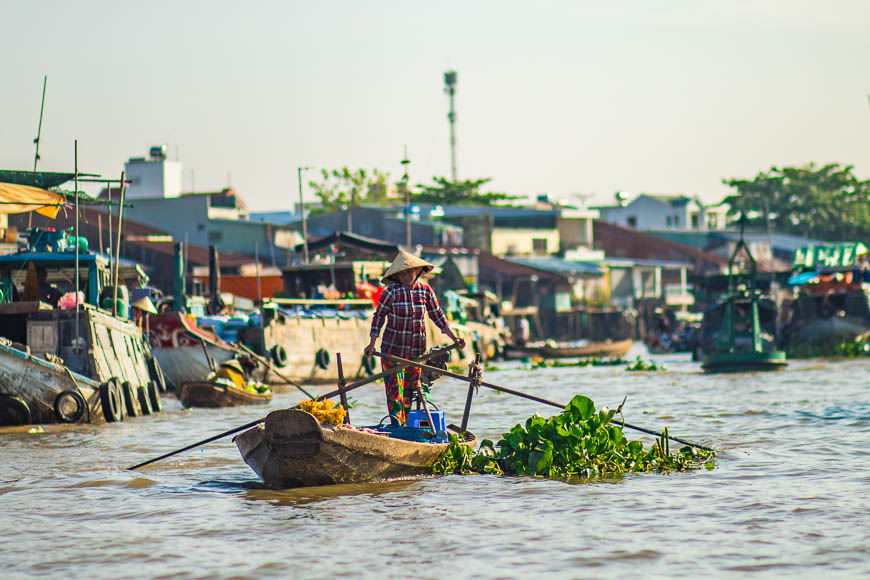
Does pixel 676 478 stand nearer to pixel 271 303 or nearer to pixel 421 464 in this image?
pixel 421 464

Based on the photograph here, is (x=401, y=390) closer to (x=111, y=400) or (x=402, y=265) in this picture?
(x=402, y=265)

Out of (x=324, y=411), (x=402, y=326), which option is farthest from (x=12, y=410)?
(x=324, y=411)

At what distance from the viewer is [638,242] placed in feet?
211

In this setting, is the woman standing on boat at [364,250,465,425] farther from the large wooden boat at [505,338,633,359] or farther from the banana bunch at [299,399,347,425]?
the large wooden boat at [505,338,633,359]

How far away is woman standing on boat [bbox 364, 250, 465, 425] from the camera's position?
10.6 meters

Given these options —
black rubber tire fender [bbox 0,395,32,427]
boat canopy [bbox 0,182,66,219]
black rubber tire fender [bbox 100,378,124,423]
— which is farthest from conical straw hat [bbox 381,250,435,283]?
boat canopy [bbox 0,182,66,219]

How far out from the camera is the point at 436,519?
333 inches

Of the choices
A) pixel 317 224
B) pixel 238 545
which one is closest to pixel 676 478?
pixel 238 545

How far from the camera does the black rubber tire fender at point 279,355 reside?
26.2m

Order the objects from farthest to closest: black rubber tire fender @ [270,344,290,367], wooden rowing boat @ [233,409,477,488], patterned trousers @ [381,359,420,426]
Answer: black rubber tire fender @ [270,344,290,367]
patterned trousers @ [381,359,420,426]
wooden rowing boat @ [233,409,477,488]

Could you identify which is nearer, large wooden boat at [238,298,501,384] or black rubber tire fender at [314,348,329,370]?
large wooden boat at [238,298,501,384]

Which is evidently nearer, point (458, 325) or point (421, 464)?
point (421, 464)

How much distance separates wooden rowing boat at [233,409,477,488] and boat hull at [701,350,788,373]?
1989cm

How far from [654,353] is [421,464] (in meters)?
42.0
